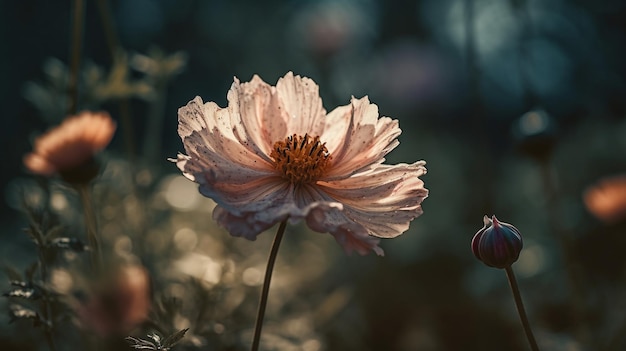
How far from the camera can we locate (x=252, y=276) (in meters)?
1.61

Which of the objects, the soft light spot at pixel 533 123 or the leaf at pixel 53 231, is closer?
the leaf at pixel 53 231

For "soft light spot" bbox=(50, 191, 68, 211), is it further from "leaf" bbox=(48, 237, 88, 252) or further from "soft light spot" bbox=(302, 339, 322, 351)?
"soft light spot" bbox=(302, 339, 322, 351)

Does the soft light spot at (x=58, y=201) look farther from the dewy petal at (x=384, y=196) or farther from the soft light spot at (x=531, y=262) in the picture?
the soft light spot at (x=531, y=262)

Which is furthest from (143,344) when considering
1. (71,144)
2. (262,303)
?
(71,144)

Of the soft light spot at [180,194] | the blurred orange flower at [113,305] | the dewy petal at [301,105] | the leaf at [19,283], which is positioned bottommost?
the blurred orange flower at [113,305]

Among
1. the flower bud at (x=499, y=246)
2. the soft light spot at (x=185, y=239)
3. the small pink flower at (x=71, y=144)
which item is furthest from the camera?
the soft light spot at (x=185, y=239)

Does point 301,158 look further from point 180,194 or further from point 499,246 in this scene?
point 180,194

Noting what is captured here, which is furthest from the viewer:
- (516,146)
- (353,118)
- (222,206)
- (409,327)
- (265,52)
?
(265,52)

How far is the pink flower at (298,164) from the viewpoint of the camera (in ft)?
2.83

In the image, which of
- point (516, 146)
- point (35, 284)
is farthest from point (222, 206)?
point (516, 146)

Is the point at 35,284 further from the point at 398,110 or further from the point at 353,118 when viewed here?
the point at 398,110

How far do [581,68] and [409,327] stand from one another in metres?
1.64

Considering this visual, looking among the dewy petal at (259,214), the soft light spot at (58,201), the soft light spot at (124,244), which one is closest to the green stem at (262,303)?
the dewy petal at (259,214)

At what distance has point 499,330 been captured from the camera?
1.93 metres
